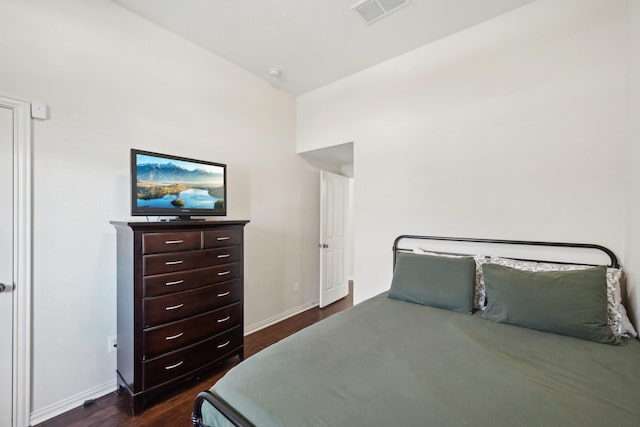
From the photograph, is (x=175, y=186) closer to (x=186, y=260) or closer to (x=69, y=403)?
(x=186, y=260)

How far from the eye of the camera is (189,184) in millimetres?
2213

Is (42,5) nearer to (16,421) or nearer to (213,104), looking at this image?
(213,104)

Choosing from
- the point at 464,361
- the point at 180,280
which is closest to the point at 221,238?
the point at 180,280

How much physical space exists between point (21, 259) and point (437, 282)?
9.24ft

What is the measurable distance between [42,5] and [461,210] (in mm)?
3474

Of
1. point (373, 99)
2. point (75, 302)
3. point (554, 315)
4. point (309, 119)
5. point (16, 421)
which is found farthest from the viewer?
point (309, 119)

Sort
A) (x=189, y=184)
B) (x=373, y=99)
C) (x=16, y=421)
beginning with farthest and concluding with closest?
(x=373, y=99)
(x=189, y=184)
(x=16, y=421)

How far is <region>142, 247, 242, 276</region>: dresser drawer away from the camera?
1.75 metres

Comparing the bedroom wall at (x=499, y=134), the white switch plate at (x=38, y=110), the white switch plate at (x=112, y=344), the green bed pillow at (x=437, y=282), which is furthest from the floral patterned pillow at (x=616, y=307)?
the white switch plate at (x=38, y=110)

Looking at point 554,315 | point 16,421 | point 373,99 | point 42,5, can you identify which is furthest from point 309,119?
point 16,421

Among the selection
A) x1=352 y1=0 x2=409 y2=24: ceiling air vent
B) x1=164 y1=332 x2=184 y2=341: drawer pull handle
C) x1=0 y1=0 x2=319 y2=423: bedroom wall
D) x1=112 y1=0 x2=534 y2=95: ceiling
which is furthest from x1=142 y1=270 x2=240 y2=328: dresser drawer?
x1=352 y1=0 x2=409 y2=24: ceiling air vent

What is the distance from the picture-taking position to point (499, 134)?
7.10 feet

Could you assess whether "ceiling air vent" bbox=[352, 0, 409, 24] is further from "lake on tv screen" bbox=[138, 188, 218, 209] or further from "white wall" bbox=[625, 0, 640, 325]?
"lake on tv screen" bbox=[138, 188, 218, 209]

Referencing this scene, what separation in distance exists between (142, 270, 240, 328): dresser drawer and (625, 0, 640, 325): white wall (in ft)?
9.02
